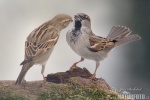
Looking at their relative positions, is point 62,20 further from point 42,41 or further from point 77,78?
point 77,78

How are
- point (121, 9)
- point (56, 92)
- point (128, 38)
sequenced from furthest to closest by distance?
point (121, 9) < point (128, 38) < point (56, 92)

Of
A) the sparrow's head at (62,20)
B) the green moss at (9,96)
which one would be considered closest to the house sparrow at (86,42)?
the sparrow's head at (62,20)

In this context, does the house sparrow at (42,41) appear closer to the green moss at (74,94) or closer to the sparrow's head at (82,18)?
the sparrow's head at (82,18)

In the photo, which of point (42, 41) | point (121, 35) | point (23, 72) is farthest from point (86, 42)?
point (23, 72)

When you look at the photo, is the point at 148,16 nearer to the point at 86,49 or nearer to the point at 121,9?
the point at 121,9

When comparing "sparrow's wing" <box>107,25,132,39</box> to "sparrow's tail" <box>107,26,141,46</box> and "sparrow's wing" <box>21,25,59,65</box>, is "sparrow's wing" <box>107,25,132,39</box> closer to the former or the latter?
"sparrow's tail" <box>107,26,141,46</box>

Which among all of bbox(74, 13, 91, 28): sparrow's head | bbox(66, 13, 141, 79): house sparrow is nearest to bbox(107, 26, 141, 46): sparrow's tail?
bbox(66, 13, 141, 79): house sparrow

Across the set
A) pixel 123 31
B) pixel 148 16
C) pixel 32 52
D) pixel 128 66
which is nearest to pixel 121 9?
pixel 148 16
